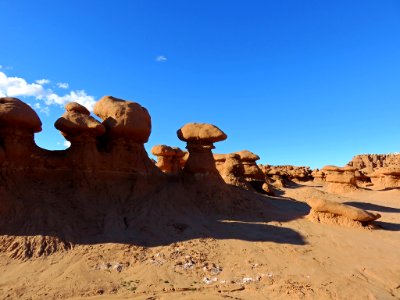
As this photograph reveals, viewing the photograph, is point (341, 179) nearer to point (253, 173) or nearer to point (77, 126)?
point (253, 173)

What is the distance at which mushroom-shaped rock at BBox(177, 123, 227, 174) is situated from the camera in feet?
39.0

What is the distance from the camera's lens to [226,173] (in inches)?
645

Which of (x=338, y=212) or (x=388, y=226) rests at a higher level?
(x=338, y=212)

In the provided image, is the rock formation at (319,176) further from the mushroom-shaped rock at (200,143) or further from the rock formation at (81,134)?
the rock formation at (81,134)

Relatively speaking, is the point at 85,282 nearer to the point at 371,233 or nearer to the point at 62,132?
the point at 62,132

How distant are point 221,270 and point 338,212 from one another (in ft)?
18.5

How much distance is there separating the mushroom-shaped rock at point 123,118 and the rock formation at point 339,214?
6.03 m

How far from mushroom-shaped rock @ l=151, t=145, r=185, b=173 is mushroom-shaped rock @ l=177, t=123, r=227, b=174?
20.0 feet

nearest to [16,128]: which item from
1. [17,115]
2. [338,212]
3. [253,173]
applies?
[17,115]

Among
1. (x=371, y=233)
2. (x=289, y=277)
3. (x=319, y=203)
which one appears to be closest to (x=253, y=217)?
(x=319, y=203)

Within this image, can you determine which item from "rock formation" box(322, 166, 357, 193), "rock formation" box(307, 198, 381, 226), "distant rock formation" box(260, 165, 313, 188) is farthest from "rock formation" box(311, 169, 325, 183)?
"rock formation" box(307, 198, 381, 226)

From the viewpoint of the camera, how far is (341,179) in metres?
23.2

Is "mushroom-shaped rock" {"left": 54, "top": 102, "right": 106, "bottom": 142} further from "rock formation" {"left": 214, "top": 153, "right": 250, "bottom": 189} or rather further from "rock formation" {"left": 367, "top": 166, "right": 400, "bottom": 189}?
"rock formation" {"left": 367, "top": 166, "right": 400, "bottom": 189}

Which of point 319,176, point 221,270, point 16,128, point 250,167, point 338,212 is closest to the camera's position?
point 221,270
